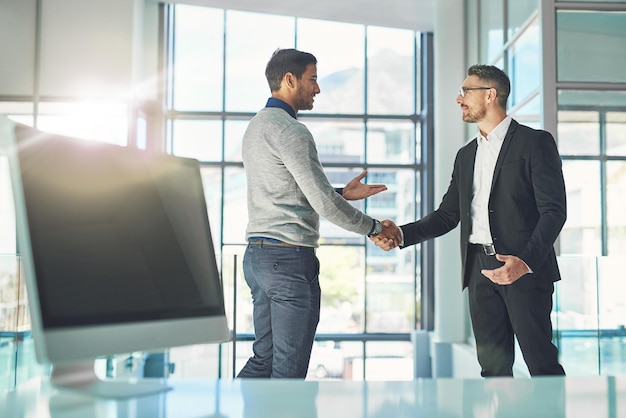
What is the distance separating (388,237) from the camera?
264 cm

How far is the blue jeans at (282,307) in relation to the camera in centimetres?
201

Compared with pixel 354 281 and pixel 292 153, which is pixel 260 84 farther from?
pixel 292 153

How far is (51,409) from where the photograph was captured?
852 mm

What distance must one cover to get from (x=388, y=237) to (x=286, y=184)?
674 mm

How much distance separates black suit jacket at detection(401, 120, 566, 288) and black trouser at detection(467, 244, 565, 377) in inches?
2.1

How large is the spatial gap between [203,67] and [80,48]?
1636 millimetres

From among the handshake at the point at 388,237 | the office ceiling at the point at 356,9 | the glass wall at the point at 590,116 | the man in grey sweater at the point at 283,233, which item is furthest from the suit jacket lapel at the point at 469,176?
the office ceiling at the point at 356,9

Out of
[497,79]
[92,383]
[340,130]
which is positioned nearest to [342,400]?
[92,383]

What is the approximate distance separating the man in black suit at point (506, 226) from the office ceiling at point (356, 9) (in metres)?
A: 5.66

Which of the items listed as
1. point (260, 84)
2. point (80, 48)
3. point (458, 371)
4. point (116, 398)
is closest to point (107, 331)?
A: point (116, 398)

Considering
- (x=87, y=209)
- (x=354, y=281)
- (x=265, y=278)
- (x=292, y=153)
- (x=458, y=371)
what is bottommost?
(x=458, y=371)

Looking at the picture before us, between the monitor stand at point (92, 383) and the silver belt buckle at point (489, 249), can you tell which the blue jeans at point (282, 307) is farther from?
the monitor stand at point (92, 383)

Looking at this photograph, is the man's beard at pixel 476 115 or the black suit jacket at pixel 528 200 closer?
the black suit jacket at pixel 528 200

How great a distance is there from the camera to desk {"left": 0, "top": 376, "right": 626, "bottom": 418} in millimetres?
837
